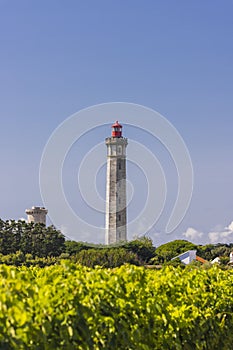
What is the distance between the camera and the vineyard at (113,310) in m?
3.61

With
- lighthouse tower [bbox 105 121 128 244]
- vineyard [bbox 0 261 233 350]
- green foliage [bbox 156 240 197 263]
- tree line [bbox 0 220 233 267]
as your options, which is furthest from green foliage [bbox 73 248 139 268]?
vineyard [bbox 0 261 233 350]

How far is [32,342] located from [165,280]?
2.13 m

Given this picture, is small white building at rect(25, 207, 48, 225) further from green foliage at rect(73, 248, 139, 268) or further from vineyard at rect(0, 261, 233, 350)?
vineyard at rect(0, 261, 233, 350)

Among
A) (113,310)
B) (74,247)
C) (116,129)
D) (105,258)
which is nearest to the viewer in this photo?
(113,310)

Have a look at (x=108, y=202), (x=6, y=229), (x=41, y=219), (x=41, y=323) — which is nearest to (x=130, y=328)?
(x=41, y=323)

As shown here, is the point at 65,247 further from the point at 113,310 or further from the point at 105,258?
the point at 113,310

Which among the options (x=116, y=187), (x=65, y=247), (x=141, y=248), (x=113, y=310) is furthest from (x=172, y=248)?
(x=113, y=310)

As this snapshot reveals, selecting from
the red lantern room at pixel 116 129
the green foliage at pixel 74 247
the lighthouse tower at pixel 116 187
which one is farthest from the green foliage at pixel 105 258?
the red lantern room at pixel 116 129

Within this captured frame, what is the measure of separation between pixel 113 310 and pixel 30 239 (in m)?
51.4

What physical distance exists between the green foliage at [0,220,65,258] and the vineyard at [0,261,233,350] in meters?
48.5

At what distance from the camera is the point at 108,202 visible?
201 ft

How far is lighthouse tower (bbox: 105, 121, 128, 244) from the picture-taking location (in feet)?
200

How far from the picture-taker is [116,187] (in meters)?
61.4

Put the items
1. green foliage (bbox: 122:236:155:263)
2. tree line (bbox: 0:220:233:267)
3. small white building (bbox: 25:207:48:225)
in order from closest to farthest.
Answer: tree line (bbox: 0:220:233:267)
green foliage (bbox: 122:236:155:263)
small white building (bbox: 25:207:48:225)
